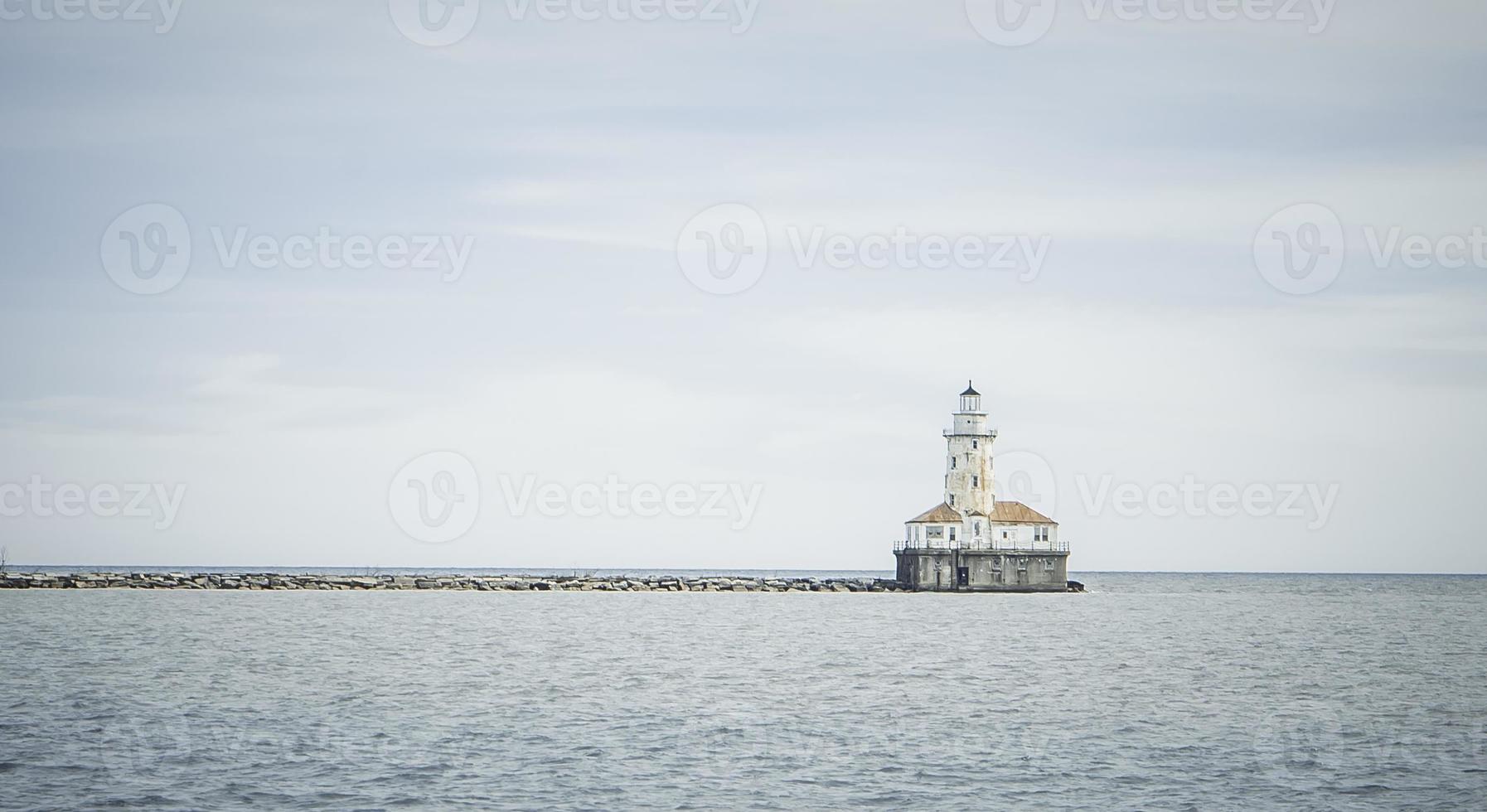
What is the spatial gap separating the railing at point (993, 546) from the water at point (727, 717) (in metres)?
28.8

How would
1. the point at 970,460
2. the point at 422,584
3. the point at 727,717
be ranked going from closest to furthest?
1. the point at 727,717
2. the point at 970,460
3. the point at 422,584

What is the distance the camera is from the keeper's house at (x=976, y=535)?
321 feet

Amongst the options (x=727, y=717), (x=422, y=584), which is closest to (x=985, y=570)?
(x=422, y=584)

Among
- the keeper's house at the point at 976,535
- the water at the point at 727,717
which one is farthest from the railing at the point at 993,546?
the water at the point at 727,717

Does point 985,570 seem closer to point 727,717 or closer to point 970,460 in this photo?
point 970,460

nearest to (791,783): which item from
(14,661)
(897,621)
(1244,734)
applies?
(1244,734)

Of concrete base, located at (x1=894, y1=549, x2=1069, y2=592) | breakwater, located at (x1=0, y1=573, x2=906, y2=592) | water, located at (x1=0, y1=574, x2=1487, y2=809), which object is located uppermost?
concrete base, located at (x1=894, y1=549, x2=1069, y2=592)

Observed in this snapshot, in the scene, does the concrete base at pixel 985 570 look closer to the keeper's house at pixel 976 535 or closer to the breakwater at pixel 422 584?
the keeper's house at pixel 976 535

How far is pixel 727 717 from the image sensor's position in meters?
35.2

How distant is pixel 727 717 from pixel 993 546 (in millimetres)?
66636

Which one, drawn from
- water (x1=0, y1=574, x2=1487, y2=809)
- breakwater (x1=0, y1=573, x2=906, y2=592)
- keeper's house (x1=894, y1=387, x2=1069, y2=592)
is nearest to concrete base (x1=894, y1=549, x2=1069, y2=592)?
keeper's house (x1=894, y1=387, x2=1069, y2=592)

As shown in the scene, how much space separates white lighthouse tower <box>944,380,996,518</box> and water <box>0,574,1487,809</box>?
28073 mm

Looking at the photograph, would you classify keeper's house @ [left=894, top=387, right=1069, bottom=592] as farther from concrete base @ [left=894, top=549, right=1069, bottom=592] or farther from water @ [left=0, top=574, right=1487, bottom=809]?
water @ [left=0, top=574, right=1487, bottom=809]

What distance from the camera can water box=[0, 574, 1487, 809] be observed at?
25.9 m
